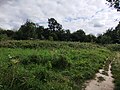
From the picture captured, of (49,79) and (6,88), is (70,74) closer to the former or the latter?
(49,79)

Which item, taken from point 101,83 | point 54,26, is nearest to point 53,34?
point 54,26

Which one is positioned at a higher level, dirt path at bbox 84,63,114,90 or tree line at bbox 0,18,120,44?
tree line at bbox 0,18,120,44

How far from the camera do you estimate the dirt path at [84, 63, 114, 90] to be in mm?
13860

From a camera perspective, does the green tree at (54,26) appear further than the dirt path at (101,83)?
Yes

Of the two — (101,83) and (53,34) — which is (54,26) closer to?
(53,34)

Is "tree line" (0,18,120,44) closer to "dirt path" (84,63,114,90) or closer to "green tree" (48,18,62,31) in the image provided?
"green tree" (48,18,62,31)

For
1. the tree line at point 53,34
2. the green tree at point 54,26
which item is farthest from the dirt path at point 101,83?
the green tree at point 54,26

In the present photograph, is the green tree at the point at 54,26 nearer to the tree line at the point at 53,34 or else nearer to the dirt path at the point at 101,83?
the tree line at the point at 53,34

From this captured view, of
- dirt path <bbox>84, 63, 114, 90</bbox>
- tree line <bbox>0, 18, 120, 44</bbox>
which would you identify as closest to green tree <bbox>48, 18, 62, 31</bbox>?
tree line <bbox>0, 18, 120, 44</bbox>

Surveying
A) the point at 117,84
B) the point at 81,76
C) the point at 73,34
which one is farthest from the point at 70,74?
the point at 73,34

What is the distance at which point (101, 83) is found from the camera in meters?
15.1

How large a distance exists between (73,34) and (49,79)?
62.3 meters

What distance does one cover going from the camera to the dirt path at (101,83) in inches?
546

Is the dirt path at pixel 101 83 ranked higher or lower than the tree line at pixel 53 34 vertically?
lower
